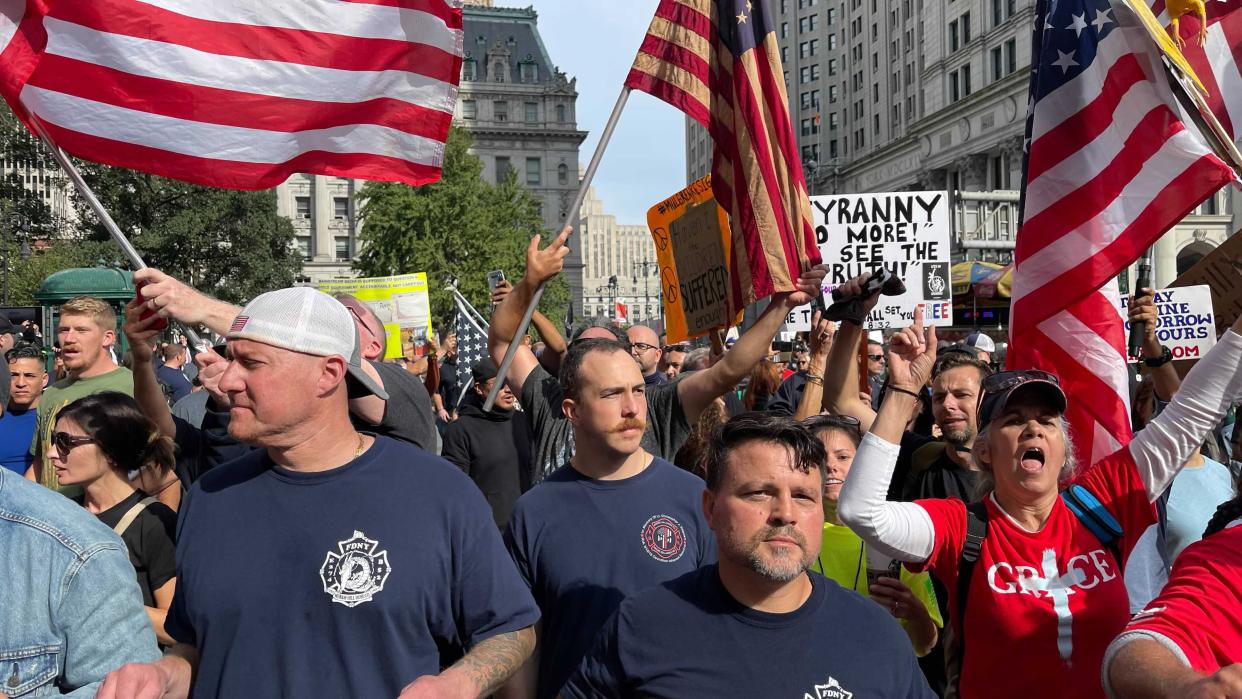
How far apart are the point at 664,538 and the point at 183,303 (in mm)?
1638

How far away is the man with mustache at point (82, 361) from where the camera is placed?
5.99m

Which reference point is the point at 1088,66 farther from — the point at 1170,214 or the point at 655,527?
the point at 655,527

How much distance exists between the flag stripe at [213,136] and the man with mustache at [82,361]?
176 centimetres

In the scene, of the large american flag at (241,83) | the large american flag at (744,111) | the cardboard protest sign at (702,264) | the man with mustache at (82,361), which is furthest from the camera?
the cardboard protest sign at (702,264)

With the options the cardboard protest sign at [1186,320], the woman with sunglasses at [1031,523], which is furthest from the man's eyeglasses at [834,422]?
the cardboard protest sign at [1186,320]

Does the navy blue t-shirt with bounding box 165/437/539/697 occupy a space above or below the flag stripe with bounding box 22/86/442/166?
below

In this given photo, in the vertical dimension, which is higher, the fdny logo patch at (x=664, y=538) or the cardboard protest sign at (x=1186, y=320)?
the cardboard protest sign at (x=1186, y=320)

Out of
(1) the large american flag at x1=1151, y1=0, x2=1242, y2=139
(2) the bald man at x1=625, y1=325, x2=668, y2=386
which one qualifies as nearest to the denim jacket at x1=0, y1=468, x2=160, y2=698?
(1) the large american flag at x1=1151, y1=0, x2=1242, y2=139

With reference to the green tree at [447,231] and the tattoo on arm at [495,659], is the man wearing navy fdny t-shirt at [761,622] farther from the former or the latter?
the green tree at [447,231]

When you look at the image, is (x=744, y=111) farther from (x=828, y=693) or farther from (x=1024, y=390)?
(x=828, y=693)

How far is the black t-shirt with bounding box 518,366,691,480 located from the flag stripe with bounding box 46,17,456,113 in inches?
56.3

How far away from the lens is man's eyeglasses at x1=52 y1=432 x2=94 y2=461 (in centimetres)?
438

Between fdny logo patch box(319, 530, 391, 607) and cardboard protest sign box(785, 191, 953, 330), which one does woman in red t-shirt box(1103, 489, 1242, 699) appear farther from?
cardboard protest sign box(785, 191, 953, 330)

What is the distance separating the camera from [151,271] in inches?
136
